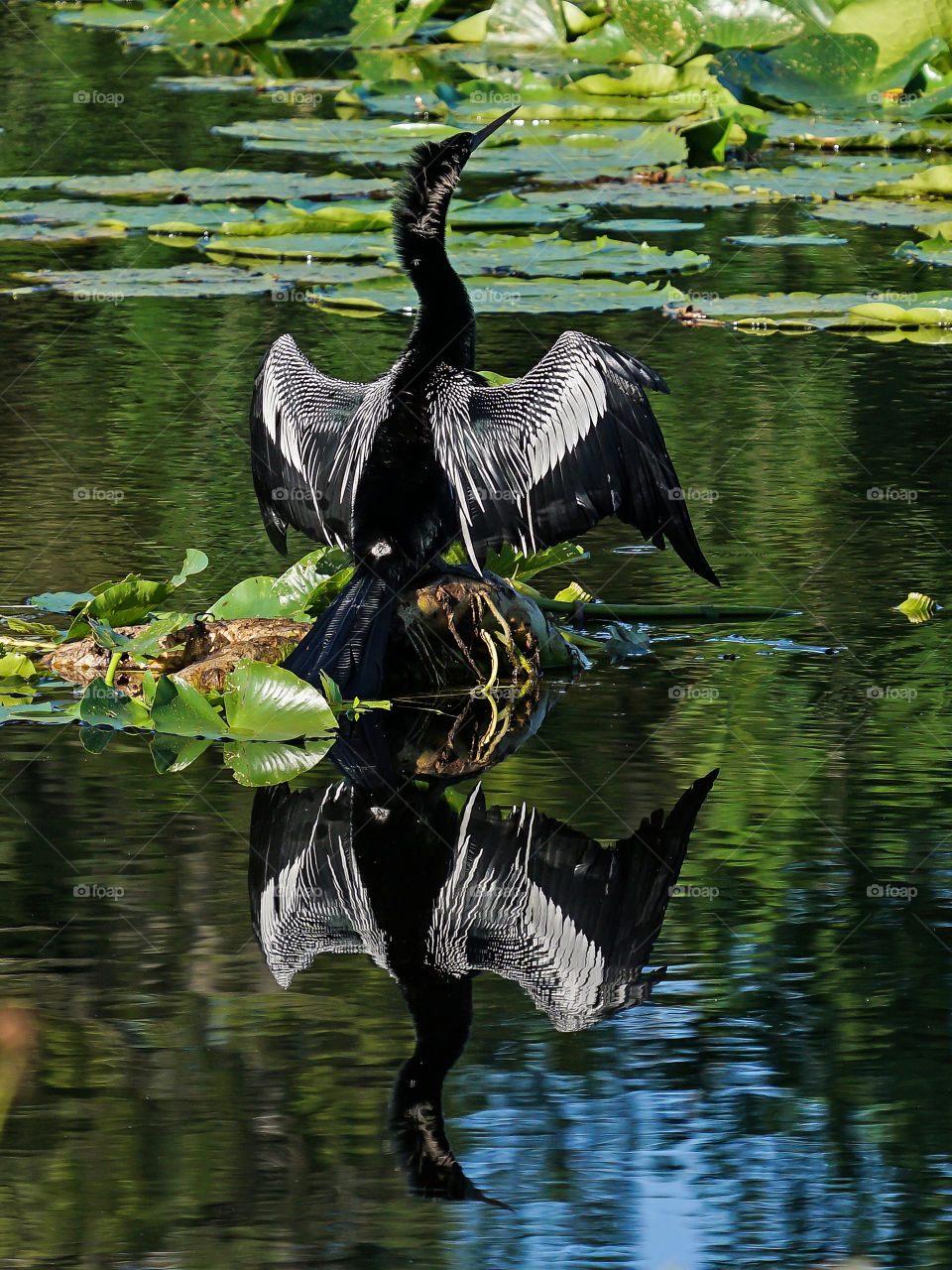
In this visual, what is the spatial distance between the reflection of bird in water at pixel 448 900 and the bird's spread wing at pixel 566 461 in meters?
1.12

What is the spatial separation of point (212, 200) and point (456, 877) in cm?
909

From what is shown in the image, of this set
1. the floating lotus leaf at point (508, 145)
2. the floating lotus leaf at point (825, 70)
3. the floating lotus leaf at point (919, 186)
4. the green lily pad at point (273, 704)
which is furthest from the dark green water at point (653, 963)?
the floating lotus leaf at point (825, 70)

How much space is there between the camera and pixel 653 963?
15.4ft

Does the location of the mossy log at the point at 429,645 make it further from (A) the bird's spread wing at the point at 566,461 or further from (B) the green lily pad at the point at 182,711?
(B) the green lily pad at the point at 182,711

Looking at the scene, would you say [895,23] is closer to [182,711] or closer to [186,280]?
[186,280]

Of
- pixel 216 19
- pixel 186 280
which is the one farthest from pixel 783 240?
pixel 216 19

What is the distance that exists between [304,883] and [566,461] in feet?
6.32

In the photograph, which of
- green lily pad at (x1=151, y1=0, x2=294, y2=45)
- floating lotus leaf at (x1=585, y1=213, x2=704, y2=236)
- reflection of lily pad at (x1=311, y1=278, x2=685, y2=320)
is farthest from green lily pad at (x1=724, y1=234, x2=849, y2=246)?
green lily pad at (x1=151, y1=0, x2=294, y2=45)

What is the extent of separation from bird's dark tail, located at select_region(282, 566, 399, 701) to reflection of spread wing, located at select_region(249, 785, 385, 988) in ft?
2.21

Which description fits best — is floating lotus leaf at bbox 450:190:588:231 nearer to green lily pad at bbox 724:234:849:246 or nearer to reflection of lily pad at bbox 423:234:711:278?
reflection of lily pad at bbox 423:234:711:278

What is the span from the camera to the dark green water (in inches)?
147

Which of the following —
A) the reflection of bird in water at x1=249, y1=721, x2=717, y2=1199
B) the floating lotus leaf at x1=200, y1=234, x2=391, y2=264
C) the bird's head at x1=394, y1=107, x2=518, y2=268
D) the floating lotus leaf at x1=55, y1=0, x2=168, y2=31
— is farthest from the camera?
the floating lotus leaf at x1=55, y1=0, x2=168, y2=31

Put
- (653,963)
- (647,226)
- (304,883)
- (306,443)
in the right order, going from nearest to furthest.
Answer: (653,963), (304,883), (306,443), (647,226)

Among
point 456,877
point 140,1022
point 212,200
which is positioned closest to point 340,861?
point 456,877
